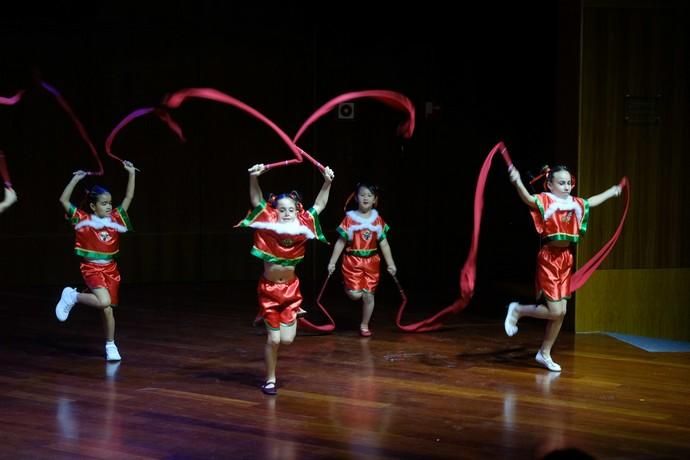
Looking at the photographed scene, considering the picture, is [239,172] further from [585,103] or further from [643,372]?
[643,372]

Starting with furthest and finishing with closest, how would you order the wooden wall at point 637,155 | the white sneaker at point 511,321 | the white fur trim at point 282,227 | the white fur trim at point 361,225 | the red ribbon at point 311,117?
1. the wooden wall at point 637,155
2. the white fur trim at point 361,225
3. the white sneaker at point 511,321
4. the white fur trim at point 282,227
5. the red ribbon at point 311,117

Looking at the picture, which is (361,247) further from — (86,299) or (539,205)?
(86,299)

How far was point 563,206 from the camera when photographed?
6.05m

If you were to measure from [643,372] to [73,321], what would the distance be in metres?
4.22

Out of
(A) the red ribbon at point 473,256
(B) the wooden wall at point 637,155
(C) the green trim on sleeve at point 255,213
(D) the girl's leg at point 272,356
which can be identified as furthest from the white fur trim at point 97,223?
(B) the wooden wall at point 637,155

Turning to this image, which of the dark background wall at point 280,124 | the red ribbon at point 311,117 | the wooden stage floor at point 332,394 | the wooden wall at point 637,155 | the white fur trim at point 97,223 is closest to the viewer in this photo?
the wooden stage floor at point 332,394

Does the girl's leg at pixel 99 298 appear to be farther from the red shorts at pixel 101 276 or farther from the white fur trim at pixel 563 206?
the white fur trim at pixel 563 206

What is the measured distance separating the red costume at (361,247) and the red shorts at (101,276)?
1.63 meters

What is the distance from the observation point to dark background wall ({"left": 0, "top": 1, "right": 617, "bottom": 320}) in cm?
948

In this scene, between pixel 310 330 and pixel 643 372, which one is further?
pixel 310 330

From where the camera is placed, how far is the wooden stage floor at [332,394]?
4480 millimetres

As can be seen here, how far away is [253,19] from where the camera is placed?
9.80 metres

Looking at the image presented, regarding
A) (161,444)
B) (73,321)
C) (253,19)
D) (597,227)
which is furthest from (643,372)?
(253,19)

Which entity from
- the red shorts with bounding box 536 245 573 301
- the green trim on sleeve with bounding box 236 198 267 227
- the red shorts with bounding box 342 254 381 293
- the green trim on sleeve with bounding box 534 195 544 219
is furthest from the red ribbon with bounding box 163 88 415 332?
the red shorts with bounding box 342 254 381 293
